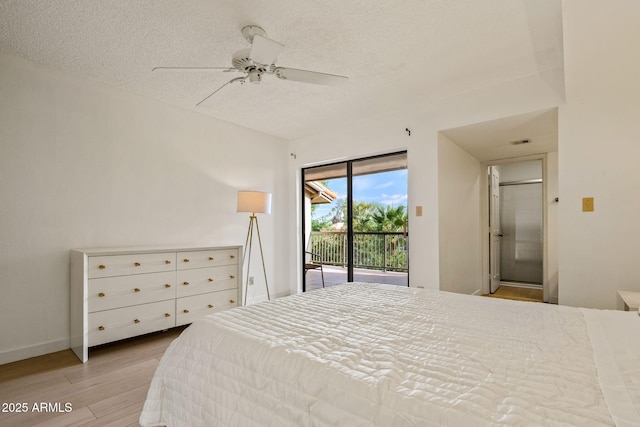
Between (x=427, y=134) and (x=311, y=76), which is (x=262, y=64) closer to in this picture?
(x=311, y=76)

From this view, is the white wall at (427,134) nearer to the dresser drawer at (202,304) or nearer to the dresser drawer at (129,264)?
the dresser drawer at (202,304)

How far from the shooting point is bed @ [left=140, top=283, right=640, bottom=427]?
83 cm

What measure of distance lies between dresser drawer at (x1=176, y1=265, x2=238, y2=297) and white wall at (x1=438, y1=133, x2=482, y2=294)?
7.74 ft

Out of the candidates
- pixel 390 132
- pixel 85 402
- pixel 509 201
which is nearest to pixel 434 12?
pixel 390 132

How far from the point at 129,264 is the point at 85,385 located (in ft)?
3.26

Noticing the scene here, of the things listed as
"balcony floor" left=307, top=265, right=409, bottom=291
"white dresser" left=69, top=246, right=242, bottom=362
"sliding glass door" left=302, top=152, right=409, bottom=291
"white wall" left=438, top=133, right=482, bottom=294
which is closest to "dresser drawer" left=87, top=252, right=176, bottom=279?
"white dresser" left=69, top=246, right=242, bottom=362

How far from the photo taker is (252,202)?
3955mm

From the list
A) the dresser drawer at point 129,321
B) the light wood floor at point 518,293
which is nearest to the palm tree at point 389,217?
the light wood floor at point 518,293

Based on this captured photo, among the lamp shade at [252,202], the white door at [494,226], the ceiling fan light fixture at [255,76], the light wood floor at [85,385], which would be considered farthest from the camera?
the white door at [494,226]

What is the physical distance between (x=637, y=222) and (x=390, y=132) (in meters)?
2.44

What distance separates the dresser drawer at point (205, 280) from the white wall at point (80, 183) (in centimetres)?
62

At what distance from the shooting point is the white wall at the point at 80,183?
264 cm

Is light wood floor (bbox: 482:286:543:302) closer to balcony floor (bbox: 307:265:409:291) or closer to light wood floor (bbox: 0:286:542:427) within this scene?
balcony floor (bbox: 307:265:409:291)

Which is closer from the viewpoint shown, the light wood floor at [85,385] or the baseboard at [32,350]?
the light wood floor at [85,385]
